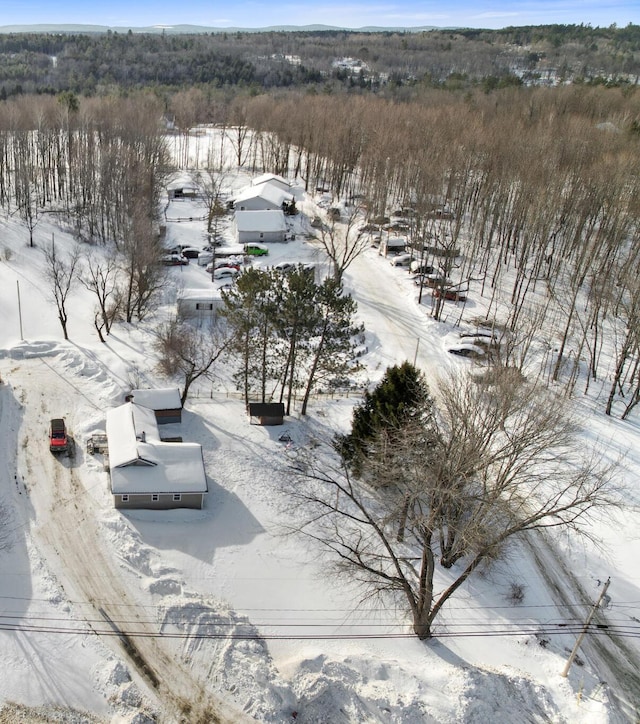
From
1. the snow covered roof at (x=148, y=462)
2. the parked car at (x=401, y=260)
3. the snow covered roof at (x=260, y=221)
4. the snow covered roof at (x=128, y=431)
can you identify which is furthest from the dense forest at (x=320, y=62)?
the snow covered roof at (x=148, y=462)

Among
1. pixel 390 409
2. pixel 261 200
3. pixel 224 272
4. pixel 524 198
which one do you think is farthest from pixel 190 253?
pixel 390 409

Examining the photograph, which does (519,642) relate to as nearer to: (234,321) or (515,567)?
(515,567)

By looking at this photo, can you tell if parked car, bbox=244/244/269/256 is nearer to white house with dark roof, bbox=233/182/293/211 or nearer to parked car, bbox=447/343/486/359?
white house with dark roof, bbox=233/182/293/211

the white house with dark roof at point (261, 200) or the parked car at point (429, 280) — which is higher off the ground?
the white house with dark roof at point (261, 200)

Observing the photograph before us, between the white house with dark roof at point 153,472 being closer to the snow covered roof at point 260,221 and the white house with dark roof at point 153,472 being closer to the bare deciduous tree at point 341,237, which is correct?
the bare deciduous tree at point 341,237

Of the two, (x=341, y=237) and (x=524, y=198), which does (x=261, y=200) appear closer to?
(x=341, y=237)

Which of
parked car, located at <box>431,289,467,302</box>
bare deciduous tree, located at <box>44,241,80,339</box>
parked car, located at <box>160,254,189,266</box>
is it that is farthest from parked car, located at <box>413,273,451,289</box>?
bare deciduous tree, located at <box>44,241,80,339</box>
